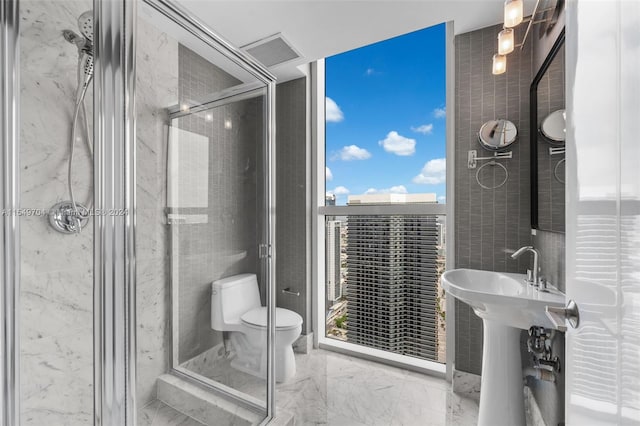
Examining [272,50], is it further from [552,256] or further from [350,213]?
[552,256]

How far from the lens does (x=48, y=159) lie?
3.43 feet

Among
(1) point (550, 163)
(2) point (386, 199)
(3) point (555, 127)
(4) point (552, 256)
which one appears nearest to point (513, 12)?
(3) point (555, 127)

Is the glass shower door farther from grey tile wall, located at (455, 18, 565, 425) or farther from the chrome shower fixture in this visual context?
grey tile wall, located at (455, 18, 565, 425)

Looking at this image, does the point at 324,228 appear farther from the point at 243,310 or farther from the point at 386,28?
the point at 386,28

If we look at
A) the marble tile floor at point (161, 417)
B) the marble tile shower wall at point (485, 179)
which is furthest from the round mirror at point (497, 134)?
the marble tile floor at point (161, 417)

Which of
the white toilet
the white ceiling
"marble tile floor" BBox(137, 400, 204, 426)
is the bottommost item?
"marble tile floor" BBox(137, 400, 204, 426)

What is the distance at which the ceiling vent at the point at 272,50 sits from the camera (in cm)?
193

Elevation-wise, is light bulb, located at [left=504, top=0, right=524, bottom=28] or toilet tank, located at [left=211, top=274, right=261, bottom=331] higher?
light bulb, located at [left=504, top=0, right=524, bottom=28]

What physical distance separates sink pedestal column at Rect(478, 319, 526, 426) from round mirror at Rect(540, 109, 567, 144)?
3.11 ft

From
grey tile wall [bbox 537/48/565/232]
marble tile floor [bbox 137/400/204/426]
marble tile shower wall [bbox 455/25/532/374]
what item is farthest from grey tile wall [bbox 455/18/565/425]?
marble tile floor [bbox 137/400/204/426]

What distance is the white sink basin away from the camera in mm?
1115

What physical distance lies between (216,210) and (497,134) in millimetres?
1676

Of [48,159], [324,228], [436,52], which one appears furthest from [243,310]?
[436,52]

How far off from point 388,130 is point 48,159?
2.06 m
